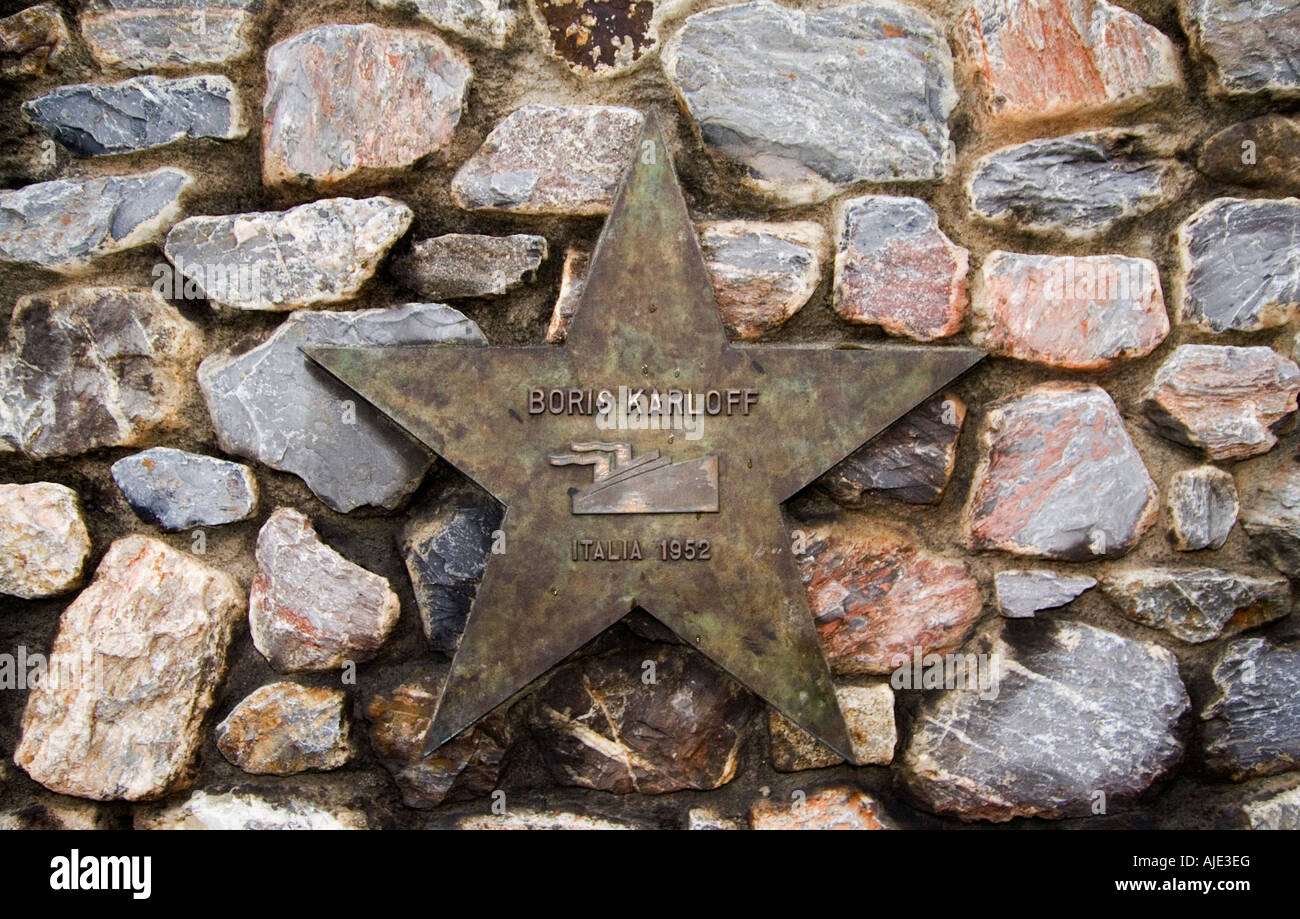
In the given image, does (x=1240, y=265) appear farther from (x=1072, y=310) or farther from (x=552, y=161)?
(x=552, y=161)

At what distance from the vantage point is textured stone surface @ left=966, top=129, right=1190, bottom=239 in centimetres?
160

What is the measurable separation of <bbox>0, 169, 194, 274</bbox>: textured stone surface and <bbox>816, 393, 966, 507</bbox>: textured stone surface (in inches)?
45.7

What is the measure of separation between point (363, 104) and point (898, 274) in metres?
0.90

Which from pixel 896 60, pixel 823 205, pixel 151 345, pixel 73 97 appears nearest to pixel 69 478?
pixel 151 345

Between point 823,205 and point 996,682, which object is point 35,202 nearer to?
point 823,205

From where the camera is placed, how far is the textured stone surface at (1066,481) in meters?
1.59

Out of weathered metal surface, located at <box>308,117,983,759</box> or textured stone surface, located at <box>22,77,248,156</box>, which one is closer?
weathered metal surface, located at <box>308,117,983,759</box>

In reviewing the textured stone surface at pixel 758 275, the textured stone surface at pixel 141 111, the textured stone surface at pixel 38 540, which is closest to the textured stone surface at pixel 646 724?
the textured stone surface at pixel 758 275

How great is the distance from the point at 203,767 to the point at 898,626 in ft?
3.81

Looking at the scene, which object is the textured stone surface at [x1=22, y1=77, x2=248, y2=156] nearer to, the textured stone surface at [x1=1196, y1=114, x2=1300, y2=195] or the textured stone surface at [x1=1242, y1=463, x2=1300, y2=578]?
the textured stone surface at [x1=1196, y1=114, x2=1300, y2=195]

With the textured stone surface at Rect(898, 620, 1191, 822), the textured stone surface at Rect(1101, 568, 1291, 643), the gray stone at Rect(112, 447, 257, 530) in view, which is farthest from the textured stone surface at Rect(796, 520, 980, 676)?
the gray stone at Rect(112, 447, 257, 530)

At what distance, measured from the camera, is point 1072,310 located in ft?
5.21

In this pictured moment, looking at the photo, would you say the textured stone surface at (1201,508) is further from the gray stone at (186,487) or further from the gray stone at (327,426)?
the gray stone at (186,487)

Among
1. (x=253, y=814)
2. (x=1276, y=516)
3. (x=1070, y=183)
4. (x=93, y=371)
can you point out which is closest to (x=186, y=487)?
(x=93, y=371)
